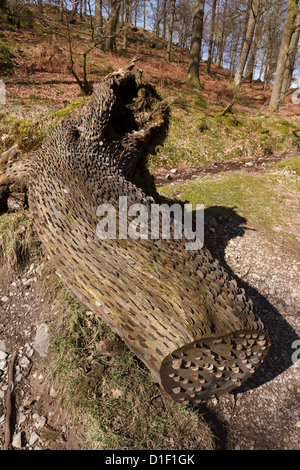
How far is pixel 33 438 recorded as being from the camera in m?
2.39

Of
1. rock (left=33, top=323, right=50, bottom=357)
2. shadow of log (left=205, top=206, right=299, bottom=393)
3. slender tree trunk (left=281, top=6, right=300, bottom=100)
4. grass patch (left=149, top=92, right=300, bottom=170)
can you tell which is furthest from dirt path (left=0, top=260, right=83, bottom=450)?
A: slender tree trunk (left=281, top=6, right=300, bottom=100)

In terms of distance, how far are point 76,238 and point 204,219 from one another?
3.41m

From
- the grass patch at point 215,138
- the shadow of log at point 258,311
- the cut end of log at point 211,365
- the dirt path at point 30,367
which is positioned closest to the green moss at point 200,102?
the grass patch at point 215,138

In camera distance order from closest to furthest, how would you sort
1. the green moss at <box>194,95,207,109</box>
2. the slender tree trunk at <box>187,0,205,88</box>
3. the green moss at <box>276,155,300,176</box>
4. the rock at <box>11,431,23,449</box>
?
the rock at <box>11,431,23,449</box> → the green moss at <box>276,155,300,176</box> → the green moss at <box>194,95,207,109</box> → the slender tree trunk at <box>187,0,205,88</box>

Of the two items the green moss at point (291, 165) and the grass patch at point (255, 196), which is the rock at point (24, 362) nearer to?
the grass patch at point (255, 196)

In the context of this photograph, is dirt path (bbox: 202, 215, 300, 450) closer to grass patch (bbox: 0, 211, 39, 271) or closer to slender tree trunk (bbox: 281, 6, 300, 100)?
grass patch (bbox: 0, 211, 39, 271)

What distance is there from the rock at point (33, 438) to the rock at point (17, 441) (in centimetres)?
8

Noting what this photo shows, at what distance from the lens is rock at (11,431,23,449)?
92.7 inches

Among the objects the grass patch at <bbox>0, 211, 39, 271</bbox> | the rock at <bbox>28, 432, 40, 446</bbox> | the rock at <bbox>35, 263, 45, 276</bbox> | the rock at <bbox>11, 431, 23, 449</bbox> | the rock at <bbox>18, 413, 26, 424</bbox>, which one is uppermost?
the grass patch at <bbox>0, 211, 39, 271</bbox>

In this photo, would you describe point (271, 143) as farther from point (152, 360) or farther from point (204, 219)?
point (152, 360)

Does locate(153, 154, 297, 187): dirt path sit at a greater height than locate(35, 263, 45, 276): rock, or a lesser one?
greater

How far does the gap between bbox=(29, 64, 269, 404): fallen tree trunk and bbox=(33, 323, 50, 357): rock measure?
1074 mm

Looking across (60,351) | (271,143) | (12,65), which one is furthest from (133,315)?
(12,65)

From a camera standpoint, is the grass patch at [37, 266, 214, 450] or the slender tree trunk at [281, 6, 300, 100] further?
the slender tree trunk at [281, 6, 300, 100]
